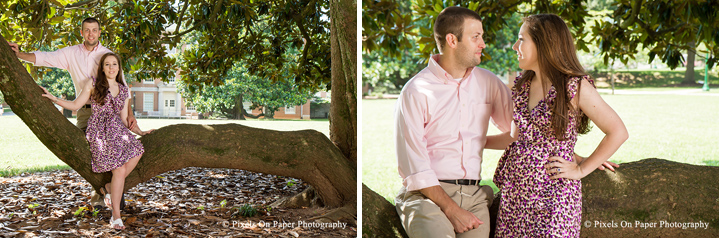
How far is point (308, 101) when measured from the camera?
20.4 feet

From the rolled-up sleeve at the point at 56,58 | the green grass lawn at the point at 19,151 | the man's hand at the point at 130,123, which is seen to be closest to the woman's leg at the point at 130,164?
the man's hand at the point at 130,123

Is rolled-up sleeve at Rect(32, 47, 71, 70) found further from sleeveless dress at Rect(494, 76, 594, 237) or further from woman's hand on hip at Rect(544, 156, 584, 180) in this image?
woman's hand on hip at Rect(544, 156, 584, 180)

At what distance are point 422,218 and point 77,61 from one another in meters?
2.68

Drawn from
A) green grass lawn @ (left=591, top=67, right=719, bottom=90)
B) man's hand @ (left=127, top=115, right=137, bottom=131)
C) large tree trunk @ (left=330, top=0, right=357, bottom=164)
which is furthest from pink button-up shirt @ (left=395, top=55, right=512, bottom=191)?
green grass lawn @ (left=591, top=67, right=719, bottom=90)

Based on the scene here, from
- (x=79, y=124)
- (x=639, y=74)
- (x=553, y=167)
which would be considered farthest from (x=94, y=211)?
(x=639, y=74)

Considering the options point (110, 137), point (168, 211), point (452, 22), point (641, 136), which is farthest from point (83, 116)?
point (641, 136)

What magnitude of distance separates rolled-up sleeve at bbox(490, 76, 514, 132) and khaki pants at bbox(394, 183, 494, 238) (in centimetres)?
31

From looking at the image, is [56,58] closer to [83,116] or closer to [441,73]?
[83,116]

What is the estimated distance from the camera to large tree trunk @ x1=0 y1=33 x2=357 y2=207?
308cm

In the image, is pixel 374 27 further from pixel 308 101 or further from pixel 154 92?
pixel 154 92

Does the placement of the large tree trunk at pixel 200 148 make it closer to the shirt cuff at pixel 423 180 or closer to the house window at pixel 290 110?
the shirt cuff at pixel 423 180

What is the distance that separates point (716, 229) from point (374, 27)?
216cm

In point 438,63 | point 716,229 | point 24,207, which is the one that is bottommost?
point 24,207

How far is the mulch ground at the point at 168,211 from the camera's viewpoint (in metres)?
3.92
